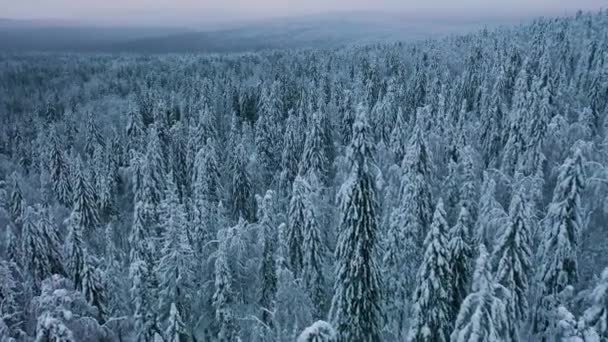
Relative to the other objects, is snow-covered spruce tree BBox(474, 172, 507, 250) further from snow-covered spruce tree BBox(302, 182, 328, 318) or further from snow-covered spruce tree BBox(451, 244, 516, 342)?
snow-covered spruce tree BBox(302, 182, 328, 318)

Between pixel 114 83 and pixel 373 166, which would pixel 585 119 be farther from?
pixel 114 83

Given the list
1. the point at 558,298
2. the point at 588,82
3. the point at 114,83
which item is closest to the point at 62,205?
the point at 558,298

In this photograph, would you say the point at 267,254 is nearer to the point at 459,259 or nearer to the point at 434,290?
the point at 434,290

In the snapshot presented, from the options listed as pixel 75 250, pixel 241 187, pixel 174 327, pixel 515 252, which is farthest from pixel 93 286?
pixel 241 187

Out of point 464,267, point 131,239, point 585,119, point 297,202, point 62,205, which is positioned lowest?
point 62,205

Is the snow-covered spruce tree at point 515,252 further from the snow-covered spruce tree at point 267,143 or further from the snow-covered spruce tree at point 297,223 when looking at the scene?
the snow-covered spruce tree at point 267,143

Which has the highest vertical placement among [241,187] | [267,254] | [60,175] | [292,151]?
[292,151]
